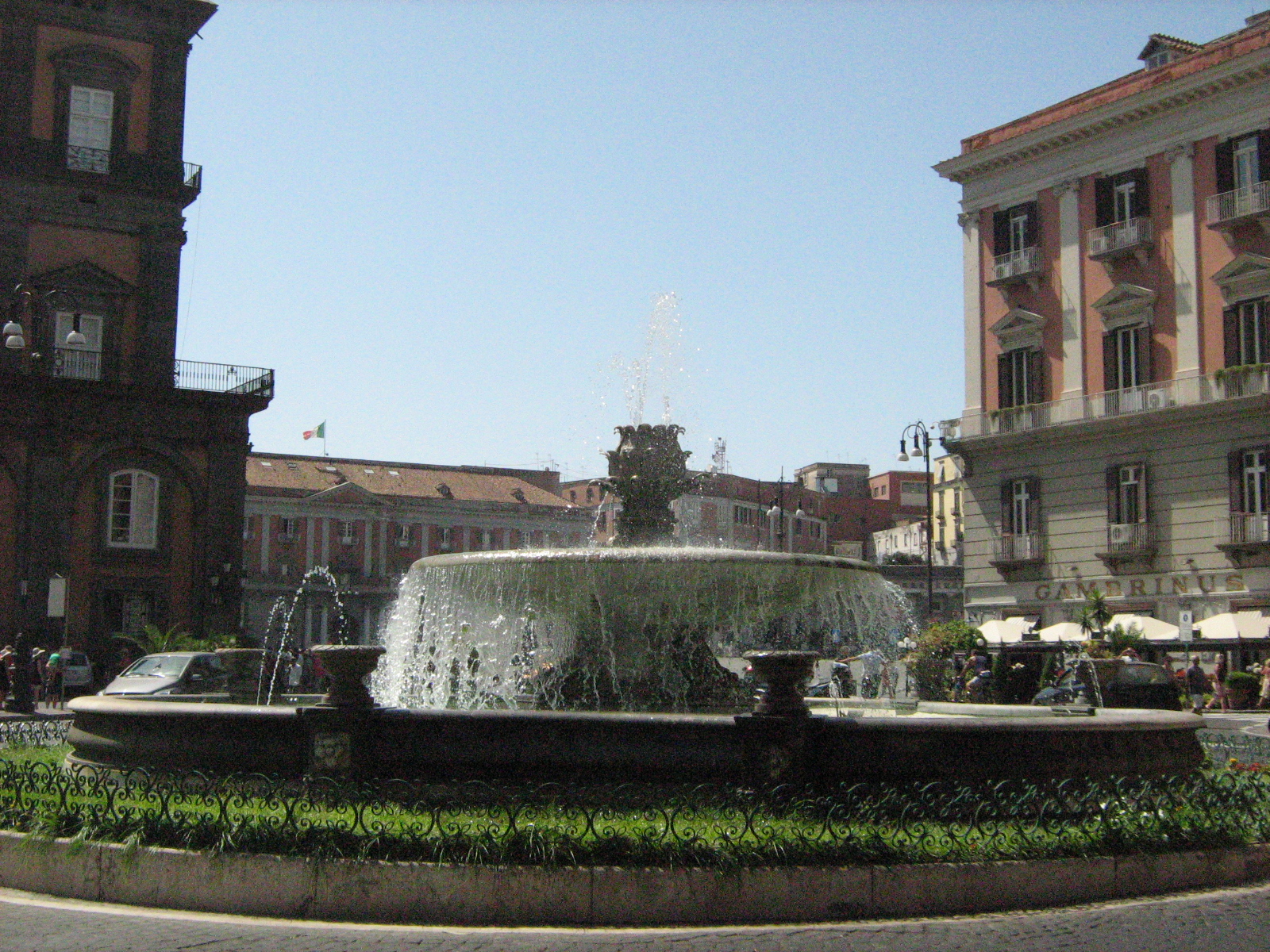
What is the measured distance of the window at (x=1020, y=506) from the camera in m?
34.9

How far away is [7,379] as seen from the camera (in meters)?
34.5

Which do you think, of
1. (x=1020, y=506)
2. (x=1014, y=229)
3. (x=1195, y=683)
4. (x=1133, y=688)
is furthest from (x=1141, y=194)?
(x=1133, y=688)

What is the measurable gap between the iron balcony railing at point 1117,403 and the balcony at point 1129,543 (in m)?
2.51

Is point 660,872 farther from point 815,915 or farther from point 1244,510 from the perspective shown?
point 1244,510

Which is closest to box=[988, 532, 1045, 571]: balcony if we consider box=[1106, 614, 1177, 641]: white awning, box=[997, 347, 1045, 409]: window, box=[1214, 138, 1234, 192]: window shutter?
box=[997, 347, 1045, 409]: window

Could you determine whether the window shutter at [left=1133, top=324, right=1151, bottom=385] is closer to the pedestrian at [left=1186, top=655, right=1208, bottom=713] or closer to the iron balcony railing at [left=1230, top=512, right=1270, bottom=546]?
the iron balcony railing at [left=1230, top=512, right=1270, bottom=546]

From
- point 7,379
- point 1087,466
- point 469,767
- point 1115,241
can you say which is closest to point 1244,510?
point 1087,466

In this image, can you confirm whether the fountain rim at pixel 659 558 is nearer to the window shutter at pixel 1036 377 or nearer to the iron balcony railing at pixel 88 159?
the window shutter at pixel 1036 377

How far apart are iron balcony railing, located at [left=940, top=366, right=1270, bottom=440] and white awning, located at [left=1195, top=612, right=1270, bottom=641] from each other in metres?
4.59

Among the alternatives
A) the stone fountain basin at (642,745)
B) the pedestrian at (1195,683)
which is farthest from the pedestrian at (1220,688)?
the stone fountain basin at (642,745)

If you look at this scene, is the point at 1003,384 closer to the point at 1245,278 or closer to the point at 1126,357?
the point at 1126,357

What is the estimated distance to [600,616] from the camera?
1257 centimetres

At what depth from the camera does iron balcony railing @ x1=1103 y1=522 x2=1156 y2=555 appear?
31953 millimetres

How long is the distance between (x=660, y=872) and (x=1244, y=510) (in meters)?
26.2
